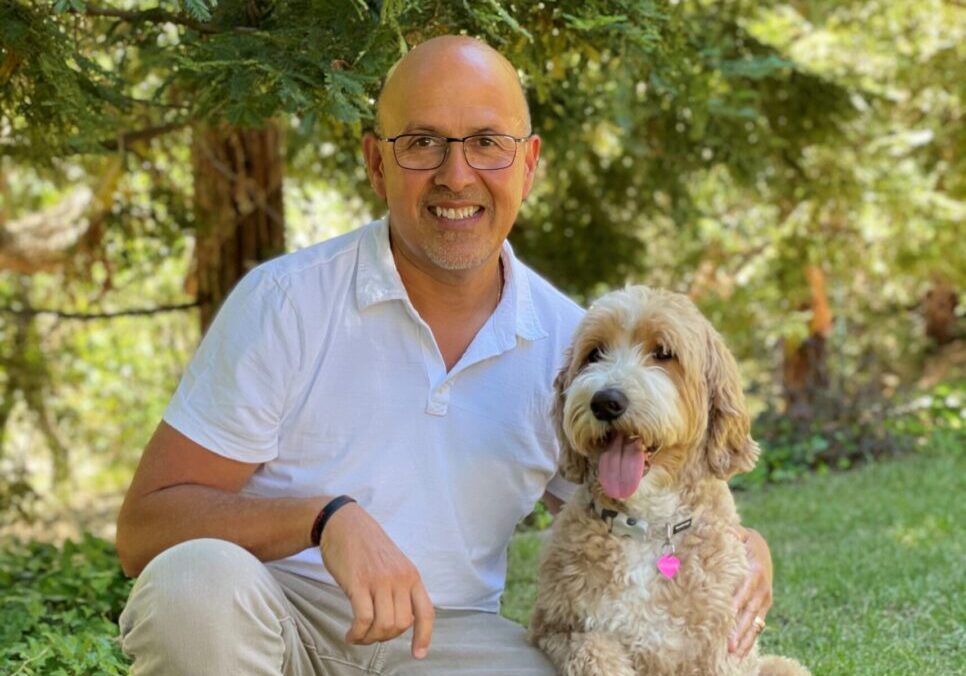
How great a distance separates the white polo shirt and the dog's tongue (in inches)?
16.6

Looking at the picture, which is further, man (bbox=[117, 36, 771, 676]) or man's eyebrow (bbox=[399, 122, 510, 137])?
man's eyebrow (bbox=[399, 122, 510, 137])

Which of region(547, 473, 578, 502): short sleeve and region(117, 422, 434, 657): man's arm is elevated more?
region(117, 422, 434, 657): man's arm

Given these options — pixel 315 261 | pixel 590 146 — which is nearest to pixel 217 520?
pixel 315 261

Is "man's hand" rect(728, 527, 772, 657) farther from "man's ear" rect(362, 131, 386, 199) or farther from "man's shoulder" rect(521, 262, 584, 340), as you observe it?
"man's ear" rect(362, 131, 386, 199)

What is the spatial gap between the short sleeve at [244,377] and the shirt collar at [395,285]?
0.75 ft

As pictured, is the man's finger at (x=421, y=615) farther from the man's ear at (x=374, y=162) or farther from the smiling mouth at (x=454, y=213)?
the man's ear at (x=374, y=162)

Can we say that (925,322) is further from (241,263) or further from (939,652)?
(939,652)

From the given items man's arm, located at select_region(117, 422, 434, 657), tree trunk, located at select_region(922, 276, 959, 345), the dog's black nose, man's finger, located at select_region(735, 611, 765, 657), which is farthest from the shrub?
tree trunk, located at select_region(922, 276, 959, 345)

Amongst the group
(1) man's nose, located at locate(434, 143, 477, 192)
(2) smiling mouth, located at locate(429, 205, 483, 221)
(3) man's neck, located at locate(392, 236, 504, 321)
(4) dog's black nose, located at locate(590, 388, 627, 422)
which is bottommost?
(4) dog's black nose, located at locate(590, 388, 627, 422)

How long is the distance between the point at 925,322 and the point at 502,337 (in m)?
11.9

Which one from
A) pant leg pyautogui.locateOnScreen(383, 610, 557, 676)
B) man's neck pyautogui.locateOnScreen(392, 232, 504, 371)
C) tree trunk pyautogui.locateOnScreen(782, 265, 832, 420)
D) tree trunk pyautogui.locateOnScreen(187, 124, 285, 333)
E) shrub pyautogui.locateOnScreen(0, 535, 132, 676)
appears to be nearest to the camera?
pant leg pyautogui.locateOnScreen(383, 610, 557, 676)

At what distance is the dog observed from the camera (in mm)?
3025

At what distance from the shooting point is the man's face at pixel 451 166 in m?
3.30

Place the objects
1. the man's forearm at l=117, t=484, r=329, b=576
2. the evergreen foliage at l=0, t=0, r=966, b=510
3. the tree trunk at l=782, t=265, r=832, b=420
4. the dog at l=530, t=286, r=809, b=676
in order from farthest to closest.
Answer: the tree trunk at l=782, t=265, r=832, b=420
the evergreen foliage at l=0, t=0, r=966, b=510
the dog at l=530, t=286, r=809, b=676
the man's forearm at l=117, t=484, r=329, b=576
